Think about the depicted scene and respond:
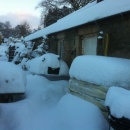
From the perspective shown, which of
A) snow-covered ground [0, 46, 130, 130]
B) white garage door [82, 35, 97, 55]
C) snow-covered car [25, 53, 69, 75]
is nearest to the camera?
snow-covered ground [0, 46, 130, 130]

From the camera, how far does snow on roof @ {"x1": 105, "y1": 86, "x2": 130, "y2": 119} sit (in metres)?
4.78

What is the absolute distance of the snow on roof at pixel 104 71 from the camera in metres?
6.25

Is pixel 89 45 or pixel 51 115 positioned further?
pixel 89 45

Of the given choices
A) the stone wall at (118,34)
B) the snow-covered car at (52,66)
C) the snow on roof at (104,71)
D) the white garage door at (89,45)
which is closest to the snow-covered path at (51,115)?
the snow on roof at (104,71)

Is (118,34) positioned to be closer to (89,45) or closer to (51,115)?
(89,45)

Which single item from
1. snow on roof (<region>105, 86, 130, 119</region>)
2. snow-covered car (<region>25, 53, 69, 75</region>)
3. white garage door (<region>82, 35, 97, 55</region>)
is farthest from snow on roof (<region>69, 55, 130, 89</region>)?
snow-covered car (<region>25, 53, 69, 75</region>)

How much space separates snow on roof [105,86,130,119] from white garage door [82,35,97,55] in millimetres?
5552

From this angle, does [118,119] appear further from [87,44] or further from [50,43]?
[50,43]

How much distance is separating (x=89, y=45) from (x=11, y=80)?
4542 millimetres

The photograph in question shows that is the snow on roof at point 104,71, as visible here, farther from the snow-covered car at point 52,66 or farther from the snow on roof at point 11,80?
the snow-covered car at point 52,66

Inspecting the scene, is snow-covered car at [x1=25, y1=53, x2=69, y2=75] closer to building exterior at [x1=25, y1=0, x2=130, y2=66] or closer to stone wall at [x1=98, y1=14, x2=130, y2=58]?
building exterior at [x1=25, y1=0, x2=130, y2=66]

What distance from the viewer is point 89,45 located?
450 inches

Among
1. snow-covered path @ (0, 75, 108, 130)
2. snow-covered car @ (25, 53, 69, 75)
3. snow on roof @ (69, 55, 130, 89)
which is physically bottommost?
snow-covered path @ (0, 75, 108, 130)

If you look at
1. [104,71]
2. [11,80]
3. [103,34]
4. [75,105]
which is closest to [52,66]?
[103,34]
